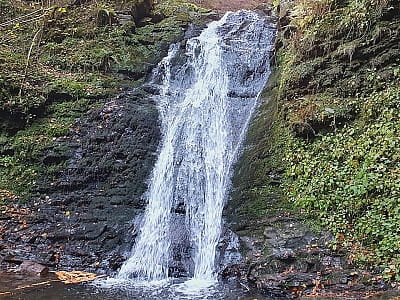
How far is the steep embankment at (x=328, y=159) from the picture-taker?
6.03 meters

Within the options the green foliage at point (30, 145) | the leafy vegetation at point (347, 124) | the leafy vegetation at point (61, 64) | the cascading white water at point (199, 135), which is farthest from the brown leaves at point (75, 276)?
the leafy vegetation at point (347, 124)

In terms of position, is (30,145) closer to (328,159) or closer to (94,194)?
(94,194)

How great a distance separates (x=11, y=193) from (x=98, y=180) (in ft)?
6.09

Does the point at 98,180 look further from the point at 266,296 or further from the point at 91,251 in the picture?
the point at 266,296

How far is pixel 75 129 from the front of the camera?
9.90 meters

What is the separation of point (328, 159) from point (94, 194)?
477 centimetres

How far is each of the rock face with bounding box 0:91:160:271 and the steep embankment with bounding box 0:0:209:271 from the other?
0.07 feet

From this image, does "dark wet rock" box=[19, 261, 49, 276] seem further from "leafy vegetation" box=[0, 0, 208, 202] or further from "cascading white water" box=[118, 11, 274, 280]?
"leafy vegetation" box=[0, 0, 208, 202]

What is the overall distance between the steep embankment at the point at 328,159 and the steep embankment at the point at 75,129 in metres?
2.56

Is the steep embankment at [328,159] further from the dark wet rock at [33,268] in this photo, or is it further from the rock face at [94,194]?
the dark wet rock at [33,268]

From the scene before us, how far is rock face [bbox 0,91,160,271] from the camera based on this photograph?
743 centimetres

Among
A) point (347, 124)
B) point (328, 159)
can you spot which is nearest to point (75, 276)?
point (328, 159)

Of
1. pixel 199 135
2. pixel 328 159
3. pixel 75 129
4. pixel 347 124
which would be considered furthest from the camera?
pixel 75 129

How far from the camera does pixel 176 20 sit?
15.0 m
